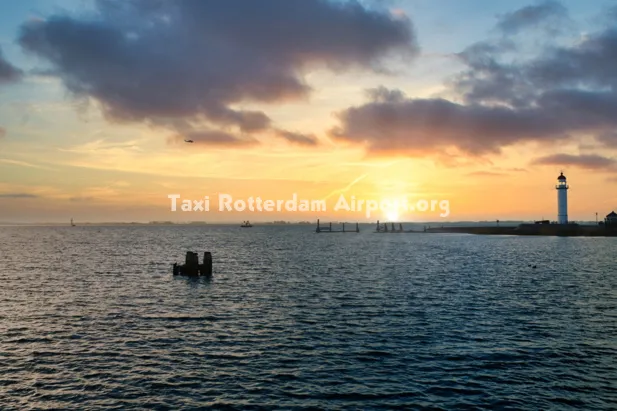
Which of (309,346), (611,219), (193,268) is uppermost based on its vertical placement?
(611,219)

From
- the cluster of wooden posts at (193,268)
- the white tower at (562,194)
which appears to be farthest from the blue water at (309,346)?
the white tower at (562,194)

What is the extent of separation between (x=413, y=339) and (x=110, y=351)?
61.1 ft

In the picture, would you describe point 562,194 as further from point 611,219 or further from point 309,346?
point 309,346

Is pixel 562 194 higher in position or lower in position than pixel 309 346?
higher

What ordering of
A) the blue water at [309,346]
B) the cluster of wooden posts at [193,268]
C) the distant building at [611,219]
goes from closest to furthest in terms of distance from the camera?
the blue water at [309,346]
the cluster of wooden posts at [193,268]
the distant building at [611,219]

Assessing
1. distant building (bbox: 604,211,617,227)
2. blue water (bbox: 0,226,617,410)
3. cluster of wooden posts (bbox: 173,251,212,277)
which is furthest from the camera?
distant building (bbox: 604,211,617,227)

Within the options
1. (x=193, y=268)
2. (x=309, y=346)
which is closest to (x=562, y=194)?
(x=193, y=268)

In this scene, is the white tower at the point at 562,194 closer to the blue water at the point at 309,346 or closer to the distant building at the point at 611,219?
the distant building at the point at 611,219

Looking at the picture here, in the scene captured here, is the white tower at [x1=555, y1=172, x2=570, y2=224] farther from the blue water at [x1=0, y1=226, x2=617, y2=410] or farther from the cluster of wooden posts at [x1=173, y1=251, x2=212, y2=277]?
the cluster of wooden posts at [x1=173, y1=251, x2=212, y2=277]

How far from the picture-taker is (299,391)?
72.3 feet

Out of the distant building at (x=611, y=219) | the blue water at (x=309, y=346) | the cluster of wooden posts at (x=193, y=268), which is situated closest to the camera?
the blue water at (x=309, y=346)

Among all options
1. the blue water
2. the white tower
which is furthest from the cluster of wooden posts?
the white tower

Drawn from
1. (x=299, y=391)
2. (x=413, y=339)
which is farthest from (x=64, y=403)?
(x=413, y=339)

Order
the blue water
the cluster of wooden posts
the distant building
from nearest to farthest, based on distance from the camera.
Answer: the blue water < the cluster of wooden posts < the distant building
